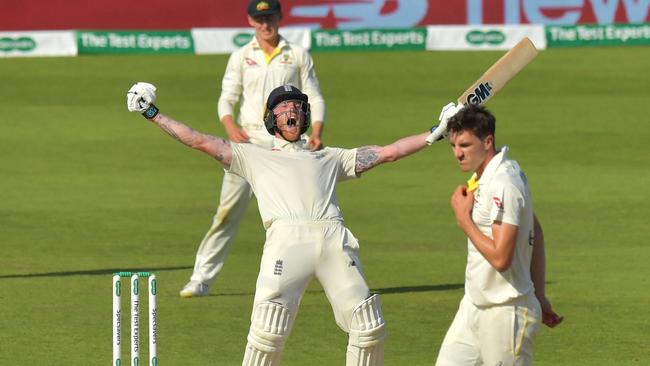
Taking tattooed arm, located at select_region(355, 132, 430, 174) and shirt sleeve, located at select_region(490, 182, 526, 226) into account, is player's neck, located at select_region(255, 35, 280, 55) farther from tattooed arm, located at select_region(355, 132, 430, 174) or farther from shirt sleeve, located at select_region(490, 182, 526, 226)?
shirt sleeve, located at select_region(490, 182, 526, 226)

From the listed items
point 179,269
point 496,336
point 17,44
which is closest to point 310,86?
point 179,269

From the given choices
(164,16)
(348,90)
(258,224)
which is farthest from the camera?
(164,16)

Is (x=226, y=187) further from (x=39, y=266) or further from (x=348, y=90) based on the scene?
(x=348, y=90)

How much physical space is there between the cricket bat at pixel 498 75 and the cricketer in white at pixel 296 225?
7.4 inches

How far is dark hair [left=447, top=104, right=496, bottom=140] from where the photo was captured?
7.21m

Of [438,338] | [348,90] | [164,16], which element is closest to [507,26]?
[348,90]

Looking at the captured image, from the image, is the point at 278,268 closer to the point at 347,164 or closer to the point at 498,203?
the point at 347,164

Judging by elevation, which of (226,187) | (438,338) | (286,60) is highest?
(286,60)

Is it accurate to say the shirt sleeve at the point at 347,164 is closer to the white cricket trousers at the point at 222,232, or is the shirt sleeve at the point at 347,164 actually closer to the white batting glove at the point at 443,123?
the white batting glove at the point at 443,123

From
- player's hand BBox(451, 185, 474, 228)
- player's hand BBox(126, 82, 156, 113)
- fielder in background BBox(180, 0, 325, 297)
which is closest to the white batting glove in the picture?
player's hand BBox(451, 185, 474, 228)

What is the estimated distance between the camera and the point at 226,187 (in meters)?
12.5

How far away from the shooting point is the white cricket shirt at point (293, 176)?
8.39m

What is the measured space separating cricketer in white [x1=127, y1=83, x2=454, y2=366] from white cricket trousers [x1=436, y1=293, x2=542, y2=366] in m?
0.85

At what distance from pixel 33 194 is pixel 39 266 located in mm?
4997
